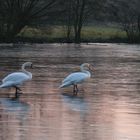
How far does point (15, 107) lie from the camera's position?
1496 centimetres

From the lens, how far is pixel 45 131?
1136 centimetres

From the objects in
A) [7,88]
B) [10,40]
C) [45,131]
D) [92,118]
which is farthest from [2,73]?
[10,40]

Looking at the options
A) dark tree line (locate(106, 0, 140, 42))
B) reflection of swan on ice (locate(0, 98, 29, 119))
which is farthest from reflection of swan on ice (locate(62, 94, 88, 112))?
dark tree line (locate(106, 0, 140, 42))

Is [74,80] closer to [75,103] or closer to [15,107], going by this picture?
[75,103]

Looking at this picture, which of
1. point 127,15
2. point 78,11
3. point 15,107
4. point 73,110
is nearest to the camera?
point 73,110

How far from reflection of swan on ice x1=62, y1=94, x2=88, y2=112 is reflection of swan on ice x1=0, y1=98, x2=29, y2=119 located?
1098 millimetres

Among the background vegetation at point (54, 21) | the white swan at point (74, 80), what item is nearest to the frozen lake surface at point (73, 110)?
the white swan at point (74, 80)

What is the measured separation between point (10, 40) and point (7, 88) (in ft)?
128

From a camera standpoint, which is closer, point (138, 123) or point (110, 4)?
point (138, 123)

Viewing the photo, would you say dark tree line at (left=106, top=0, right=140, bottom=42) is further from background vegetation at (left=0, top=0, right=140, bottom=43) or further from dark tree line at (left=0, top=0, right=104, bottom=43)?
dark tree line at (left=0, top=0, right=104, bottom=43)

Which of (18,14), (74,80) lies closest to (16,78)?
(74,80)

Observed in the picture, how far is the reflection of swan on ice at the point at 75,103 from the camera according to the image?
586 inches

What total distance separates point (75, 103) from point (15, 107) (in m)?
1.74

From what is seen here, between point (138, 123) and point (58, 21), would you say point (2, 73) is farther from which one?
point (58, 21)
